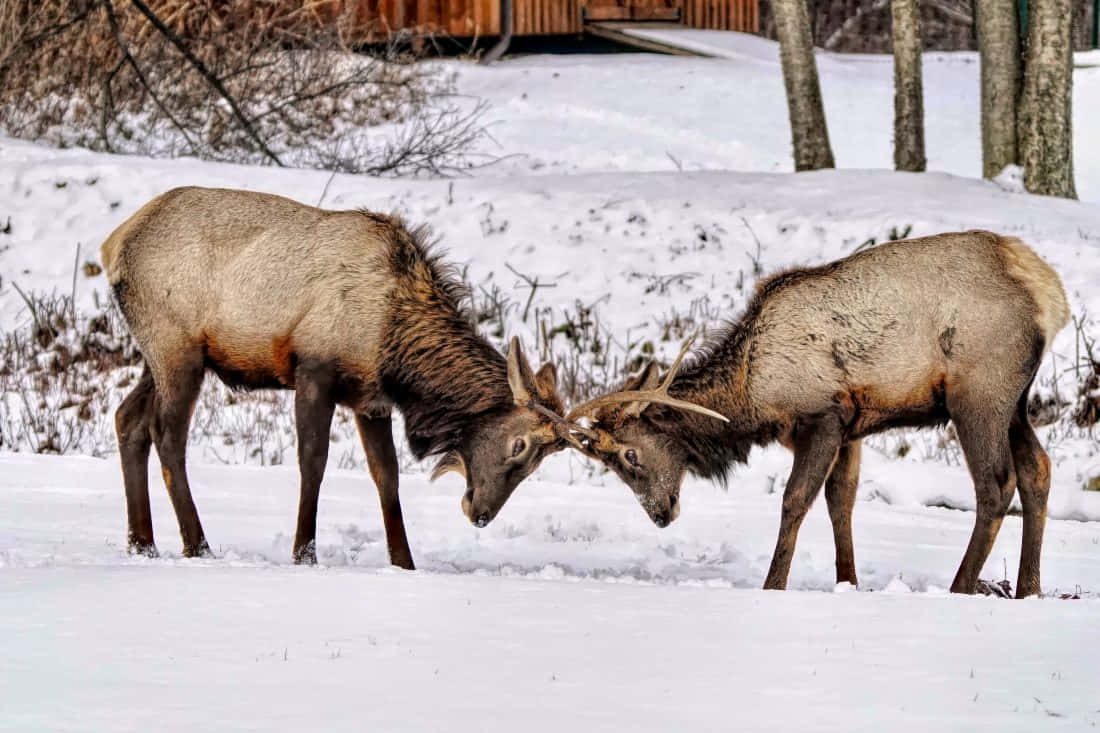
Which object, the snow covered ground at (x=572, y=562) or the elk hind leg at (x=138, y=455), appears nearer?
the snow covered ground at (x=572, y=562)

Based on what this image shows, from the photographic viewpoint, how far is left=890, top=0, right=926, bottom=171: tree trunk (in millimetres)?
17469

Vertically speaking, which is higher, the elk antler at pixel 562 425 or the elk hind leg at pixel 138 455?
the elk antler at pixel 562 425

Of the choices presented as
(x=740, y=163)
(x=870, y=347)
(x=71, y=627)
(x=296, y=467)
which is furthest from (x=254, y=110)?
(x=71, y=627)

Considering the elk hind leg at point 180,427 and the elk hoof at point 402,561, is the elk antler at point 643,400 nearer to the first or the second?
the elk hoof at point 402,561

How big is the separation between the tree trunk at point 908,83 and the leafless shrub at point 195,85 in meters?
4.16

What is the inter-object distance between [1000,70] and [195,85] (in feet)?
26.8

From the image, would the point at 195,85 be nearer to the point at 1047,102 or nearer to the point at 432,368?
the point at 1047,102

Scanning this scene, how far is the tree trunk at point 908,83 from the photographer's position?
1747 cm

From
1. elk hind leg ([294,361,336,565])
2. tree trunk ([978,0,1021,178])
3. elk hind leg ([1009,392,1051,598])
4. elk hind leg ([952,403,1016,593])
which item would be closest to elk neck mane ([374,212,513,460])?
elk hind leg ([294,361,336,565])

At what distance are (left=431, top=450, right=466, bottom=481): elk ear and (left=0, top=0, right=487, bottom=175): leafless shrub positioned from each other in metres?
8.23

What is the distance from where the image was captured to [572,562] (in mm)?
8625

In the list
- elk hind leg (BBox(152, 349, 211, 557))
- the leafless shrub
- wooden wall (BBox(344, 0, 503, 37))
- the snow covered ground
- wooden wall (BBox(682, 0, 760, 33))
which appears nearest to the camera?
the snow covered ground

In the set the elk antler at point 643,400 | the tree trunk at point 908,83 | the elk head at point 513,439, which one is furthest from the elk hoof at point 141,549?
the tree trunk at point 908,83

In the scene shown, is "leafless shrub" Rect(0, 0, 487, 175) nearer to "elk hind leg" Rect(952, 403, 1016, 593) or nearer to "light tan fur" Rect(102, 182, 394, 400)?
"light tan fur" Rect(102, 182, 394, 400)
